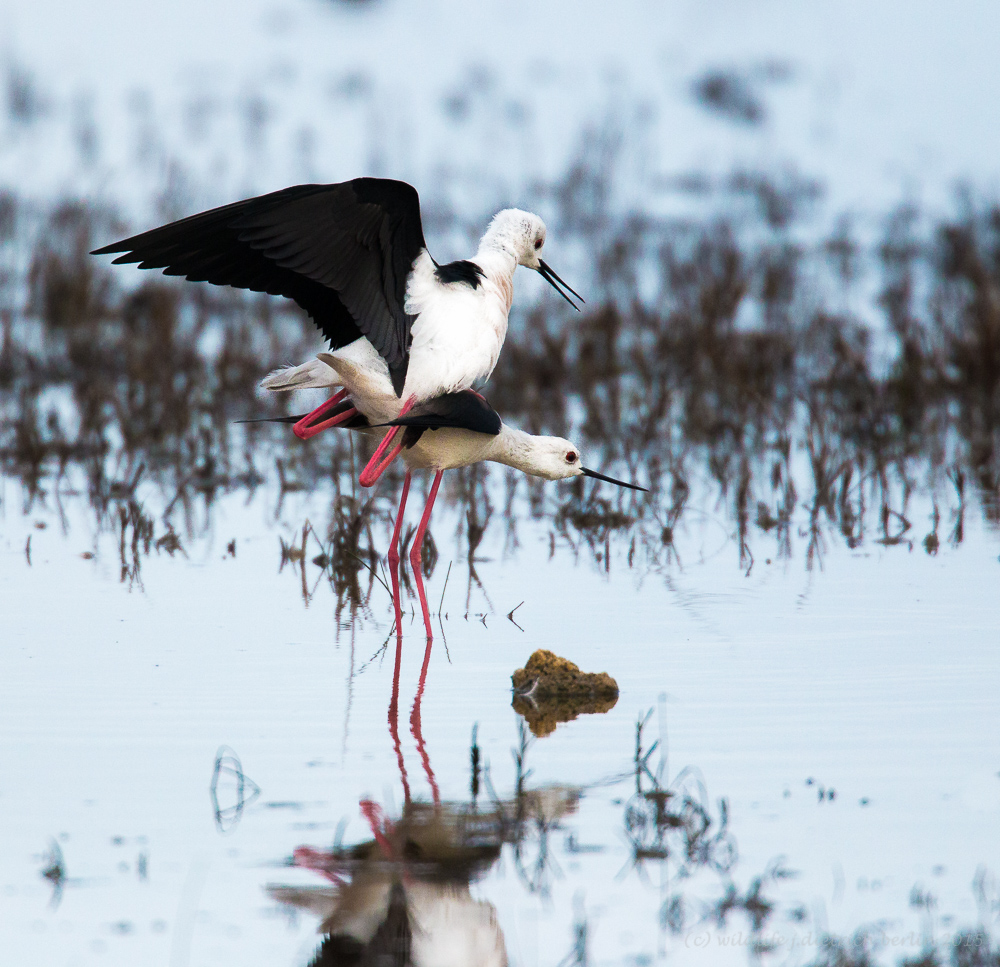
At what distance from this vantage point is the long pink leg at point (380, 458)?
4.77m

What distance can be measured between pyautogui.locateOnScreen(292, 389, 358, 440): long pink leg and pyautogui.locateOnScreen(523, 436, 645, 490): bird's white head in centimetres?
56

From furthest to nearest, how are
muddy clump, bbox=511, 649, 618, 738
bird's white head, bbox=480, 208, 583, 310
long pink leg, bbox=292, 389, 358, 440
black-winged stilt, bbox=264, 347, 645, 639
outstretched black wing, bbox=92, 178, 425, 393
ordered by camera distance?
bird's white head, bbox=480, 208, 583, 310, long pink leg, bbox=292, 389, 358, 440, black-winged stilt, bbox=264, 347, 645, 639, outstretched black wing, bbox=92, 178, 425, 393, muddy clump, bbox=511, 649, 618, 738

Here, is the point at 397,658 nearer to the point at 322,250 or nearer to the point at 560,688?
the point at 560,688

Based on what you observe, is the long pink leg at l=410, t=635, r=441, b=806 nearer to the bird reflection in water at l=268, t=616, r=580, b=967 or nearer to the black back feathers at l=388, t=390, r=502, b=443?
the bird reflection in water at l=268, t=616, r=580, b=967

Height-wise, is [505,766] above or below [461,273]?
below

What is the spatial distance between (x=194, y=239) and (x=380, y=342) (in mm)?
552

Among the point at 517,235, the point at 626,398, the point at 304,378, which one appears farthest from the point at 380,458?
the point at 626,398

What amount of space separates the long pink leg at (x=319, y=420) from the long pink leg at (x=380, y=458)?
0.15 metres

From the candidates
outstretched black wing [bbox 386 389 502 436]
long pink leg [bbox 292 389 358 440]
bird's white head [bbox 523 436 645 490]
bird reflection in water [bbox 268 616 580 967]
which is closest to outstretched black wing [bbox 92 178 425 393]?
outstretched black wing [bbox 386 389 502 436]

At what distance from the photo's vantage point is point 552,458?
17.0 ft

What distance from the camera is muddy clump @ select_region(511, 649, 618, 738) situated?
12.5ft

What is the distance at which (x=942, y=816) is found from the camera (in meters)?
3.06

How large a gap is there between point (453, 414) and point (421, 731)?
4.41 ft

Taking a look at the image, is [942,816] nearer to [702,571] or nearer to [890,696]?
[890,696]
